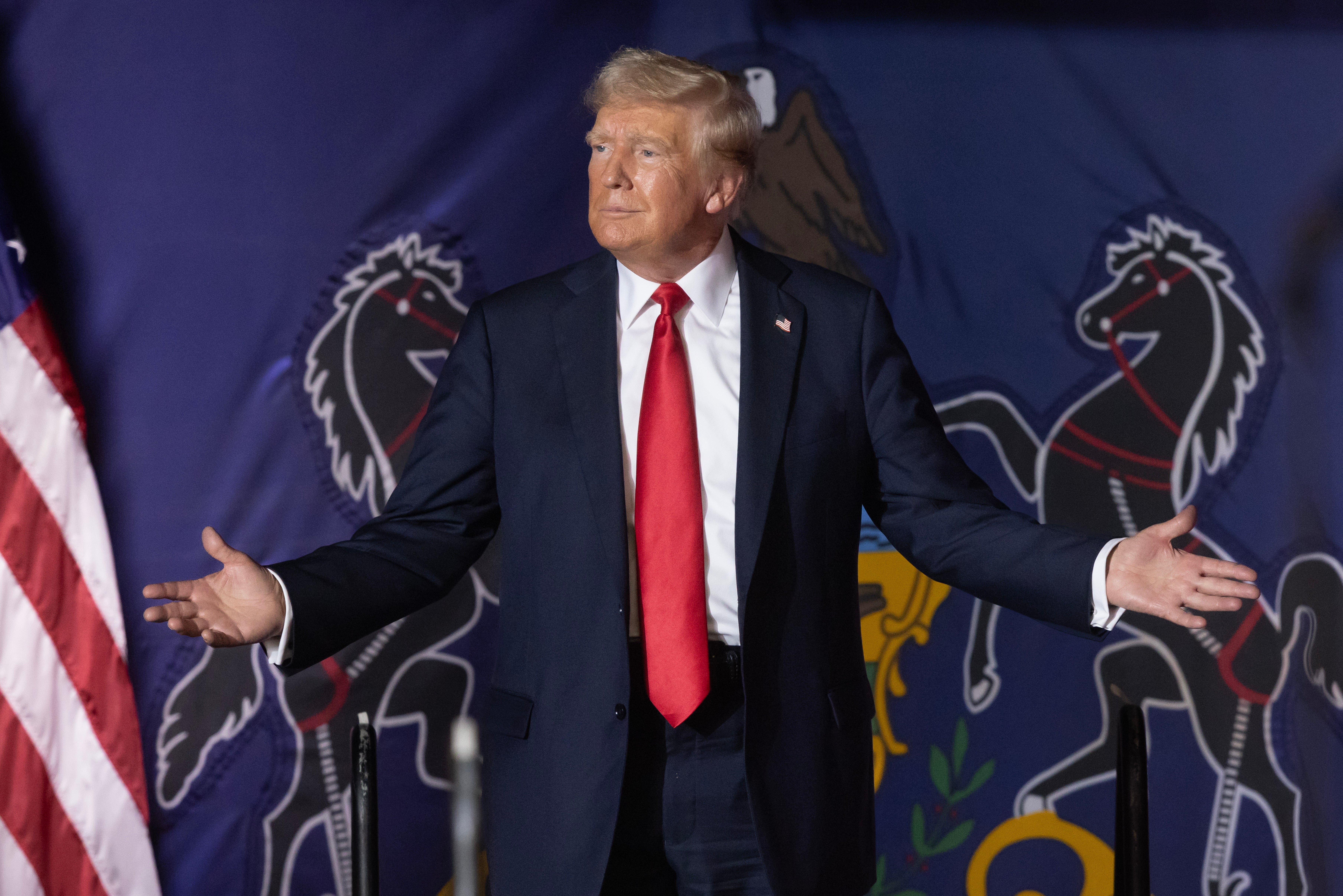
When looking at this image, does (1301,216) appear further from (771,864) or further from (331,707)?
(331,707)

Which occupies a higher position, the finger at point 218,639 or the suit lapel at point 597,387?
the suit lapel at point 597,387

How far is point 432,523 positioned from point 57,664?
1109 mm

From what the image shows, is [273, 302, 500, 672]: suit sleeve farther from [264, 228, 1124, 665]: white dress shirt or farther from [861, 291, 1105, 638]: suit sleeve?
[861, 291, 1105, 638]: suit sleeve

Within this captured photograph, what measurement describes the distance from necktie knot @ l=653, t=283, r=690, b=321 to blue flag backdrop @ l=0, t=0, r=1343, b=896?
1081 millimetres

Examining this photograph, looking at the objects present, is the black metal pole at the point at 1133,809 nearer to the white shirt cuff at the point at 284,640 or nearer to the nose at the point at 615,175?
the nose at the point at 615,175

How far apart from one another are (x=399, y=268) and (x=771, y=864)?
5.15 feet

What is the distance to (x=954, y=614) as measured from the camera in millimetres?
2830

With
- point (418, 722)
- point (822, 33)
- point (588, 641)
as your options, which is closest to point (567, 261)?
point (822, 33)

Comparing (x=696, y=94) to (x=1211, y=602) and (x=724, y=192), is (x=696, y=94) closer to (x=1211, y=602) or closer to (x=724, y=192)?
(x=724, y=192)

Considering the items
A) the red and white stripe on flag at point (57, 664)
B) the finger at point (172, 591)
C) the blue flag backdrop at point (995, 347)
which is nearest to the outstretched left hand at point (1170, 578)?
the finger at point (172, 591)

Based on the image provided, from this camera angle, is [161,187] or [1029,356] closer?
[161,187]

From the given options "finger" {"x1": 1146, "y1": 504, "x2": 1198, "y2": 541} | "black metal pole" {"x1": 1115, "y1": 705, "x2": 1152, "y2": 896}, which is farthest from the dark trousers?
"black metal pole" {"x1": 1115, "y1": 705, "x2": 1152, "y2": 896}

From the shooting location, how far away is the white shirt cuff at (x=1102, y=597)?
1493 mm

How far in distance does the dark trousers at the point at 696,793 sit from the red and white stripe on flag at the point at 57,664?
1.30 meters
